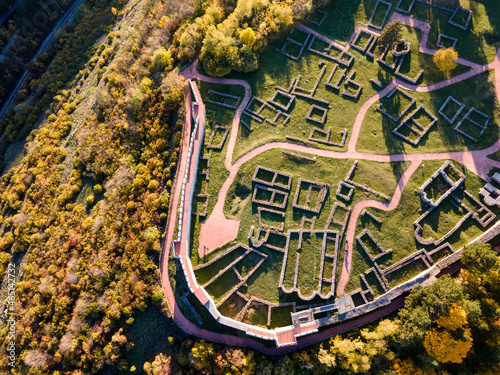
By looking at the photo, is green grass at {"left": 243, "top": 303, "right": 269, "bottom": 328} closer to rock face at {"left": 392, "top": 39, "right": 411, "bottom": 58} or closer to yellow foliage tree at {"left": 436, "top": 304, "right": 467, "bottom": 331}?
yellow foliage tree at {"left": 436, "top": 304, "right": 467, "bottom": 331}

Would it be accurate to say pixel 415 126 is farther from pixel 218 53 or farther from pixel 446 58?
pixel 218 53

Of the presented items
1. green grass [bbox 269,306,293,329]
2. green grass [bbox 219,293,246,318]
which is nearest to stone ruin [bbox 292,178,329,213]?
green grass [bbox 269,306,293,329]

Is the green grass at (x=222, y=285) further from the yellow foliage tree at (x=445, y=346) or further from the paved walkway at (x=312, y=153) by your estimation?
the yellow foliage tree at (x=445, y=346)

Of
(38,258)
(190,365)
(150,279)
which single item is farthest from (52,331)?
(190,365)

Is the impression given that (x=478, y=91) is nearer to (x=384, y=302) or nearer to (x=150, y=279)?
(x=384, y=302)

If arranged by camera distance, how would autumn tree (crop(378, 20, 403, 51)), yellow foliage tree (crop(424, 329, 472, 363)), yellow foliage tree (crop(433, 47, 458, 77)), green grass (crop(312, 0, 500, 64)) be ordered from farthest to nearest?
green grass (crop(312, 0, 500, 64)) → autumn tree (crop(378, 20, 403, 51)) → yellow foliage tree (crop(433, 47, 458, 77)) → yellow foliage tree (crop(424, 329, 472, 363))

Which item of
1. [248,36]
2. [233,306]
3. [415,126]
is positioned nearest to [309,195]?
[233,306]
